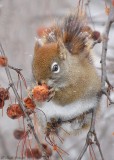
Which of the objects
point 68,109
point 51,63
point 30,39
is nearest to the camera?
point 51,63

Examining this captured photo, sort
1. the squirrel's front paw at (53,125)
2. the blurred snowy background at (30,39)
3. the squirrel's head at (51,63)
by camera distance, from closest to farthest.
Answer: the squirrel's head at (51,63)
the squirrel's front paw at (53,125)
the blurred snowy background at (30,39)

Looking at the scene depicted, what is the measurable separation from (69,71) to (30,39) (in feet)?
5.40

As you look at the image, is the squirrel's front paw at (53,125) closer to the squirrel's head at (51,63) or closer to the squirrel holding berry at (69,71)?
the squirrel holding berry at (69,71)

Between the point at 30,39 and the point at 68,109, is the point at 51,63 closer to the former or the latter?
the point at 68,109

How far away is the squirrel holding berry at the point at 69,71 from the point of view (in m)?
2.11

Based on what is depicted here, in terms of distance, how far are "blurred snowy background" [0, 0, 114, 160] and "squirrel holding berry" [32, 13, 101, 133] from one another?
941 millimetres

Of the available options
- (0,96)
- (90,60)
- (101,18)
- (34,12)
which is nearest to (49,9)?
(34,12)

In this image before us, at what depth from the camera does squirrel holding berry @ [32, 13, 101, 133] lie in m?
2.11

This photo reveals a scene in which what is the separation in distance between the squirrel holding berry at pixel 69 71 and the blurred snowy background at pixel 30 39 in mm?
941

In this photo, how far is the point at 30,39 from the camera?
3.80m

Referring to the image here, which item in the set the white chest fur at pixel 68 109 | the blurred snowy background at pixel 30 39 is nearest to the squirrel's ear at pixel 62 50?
the white chest fur at pixel 68 109

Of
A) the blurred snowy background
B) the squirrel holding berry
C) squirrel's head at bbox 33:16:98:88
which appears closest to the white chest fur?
the squirrel holding berry

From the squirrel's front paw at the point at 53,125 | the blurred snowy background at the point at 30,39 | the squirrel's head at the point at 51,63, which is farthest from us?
the blurred snowy background at the point at 30,39

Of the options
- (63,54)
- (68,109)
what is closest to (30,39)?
(68,109)
